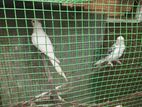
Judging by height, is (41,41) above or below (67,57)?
above

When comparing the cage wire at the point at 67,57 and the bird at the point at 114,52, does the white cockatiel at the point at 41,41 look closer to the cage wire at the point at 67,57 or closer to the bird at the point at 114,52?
the cage wire at the point at 67,57

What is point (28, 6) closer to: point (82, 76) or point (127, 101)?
point (82, 76)

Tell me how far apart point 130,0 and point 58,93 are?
963 millimetres

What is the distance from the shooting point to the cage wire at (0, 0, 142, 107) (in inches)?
50.3

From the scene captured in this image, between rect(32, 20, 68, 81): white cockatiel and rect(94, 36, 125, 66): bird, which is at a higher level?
rect(32, 20, 68, 81): white cockatiel

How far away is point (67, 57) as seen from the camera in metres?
1.39

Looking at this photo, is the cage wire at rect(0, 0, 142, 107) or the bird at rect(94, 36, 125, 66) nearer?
the cage wire at rect(0, 0, 142, 107)

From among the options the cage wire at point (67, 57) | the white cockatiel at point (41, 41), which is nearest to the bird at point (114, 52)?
the cage wire at point (67, 57)

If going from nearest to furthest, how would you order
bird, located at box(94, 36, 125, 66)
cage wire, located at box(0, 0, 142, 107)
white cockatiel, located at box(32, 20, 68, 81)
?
white cockatiel, located at box(32, 20, 68, 81), cage wire, located at box(0, 0, 142, 107), bird, located at box(94, 36, 125, 66)

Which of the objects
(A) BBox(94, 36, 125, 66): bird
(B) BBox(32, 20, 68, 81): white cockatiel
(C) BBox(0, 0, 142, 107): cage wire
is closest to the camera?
(B) BBox(32, 20, 68, 81): white cockatiel

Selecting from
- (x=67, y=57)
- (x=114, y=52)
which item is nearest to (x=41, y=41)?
(x=67, y=57)

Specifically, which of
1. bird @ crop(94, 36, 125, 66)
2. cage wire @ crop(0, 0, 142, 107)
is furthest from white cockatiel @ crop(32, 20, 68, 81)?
bird @ crop(94, 36, 125, 66)

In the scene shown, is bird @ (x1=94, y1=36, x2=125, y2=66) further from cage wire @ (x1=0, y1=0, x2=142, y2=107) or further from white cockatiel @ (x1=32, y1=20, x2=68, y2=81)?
white cockatiel @ (x1=32, y1=20, x2=68, y2=81)

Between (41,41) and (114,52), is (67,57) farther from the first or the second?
(114,52)
